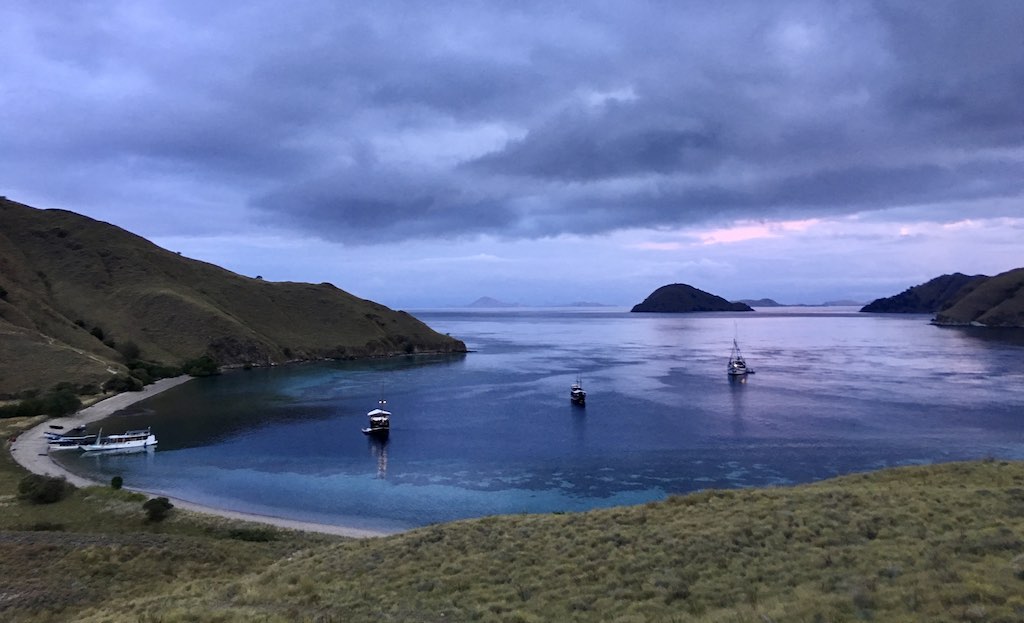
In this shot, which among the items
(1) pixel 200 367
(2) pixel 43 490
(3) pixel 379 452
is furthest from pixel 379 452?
(1) pixel 200 367

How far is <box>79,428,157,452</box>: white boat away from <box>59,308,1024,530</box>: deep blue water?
1775 millimetres

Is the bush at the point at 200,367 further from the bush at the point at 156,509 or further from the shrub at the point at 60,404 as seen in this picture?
the bush at the point at 156,509

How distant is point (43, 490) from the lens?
36.8 metres

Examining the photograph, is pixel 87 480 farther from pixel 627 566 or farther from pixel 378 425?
pixel 627 566

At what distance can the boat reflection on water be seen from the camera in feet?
165

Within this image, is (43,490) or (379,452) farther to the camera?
(379,452)

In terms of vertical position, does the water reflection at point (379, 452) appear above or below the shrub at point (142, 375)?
below

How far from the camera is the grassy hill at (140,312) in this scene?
3797 inches

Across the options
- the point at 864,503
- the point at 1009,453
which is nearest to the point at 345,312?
the point at 1009,453

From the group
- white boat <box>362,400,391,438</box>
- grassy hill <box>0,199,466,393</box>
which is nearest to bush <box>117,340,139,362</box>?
grassy hill <box>0,199,466,393</box>

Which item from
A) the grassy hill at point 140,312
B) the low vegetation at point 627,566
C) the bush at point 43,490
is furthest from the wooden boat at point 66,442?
the low vegetation at point 627,566

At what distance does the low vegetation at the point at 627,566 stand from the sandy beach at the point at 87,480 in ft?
21.5

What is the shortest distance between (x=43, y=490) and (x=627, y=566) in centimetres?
3650

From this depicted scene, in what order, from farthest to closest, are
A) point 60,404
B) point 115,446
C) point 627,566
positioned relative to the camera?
point 60,404
point 115,446
point 627,566
